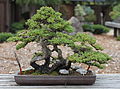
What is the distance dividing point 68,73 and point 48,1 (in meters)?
7.26

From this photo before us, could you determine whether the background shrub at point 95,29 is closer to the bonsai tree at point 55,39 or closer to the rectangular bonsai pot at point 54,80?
the bonsai tree at point 55,39

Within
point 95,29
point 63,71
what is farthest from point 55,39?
point 95,29

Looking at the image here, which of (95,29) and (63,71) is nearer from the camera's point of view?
(63,71)

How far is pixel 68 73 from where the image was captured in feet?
8.66

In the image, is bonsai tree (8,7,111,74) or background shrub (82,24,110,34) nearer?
bonsai tree (8,7,111,74)

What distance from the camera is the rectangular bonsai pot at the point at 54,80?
101 inches

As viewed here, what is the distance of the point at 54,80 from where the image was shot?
2.57 meters

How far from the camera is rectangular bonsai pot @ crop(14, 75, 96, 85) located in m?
2.56

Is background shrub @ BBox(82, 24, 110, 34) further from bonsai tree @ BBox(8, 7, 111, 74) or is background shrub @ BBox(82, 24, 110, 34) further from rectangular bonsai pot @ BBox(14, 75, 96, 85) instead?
rectangular bonsai pot @ BBox(14, 75, 96, 85)

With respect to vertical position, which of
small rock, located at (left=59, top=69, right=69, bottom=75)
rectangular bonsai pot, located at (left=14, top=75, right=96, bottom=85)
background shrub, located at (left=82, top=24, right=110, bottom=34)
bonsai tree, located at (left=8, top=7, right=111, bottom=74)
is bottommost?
background shrub, located at (left=82, top=24, right=110, bottom=34)

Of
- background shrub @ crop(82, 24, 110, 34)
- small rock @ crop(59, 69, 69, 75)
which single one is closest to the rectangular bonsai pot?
small rock @ crop(59, 69, 69, 75)

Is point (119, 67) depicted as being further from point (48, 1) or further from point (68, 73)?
point (48, 1)

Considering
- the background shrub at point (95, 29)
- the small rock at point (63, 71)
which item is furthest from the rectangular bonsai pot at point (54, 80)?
the background shrub at point (95, 29)

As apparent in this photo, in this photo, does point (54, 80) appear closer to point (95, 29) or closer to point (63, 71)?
point (63, 71)
